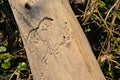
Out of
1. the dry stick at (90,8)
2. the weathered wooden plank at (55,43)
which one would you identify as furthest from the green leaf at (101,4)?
the weathered wooden plank at (55,43)

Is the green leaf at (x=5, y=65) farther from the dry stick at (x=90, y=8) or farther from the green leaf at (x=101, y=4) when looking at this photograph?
the green leaf at (x=101, y=4)

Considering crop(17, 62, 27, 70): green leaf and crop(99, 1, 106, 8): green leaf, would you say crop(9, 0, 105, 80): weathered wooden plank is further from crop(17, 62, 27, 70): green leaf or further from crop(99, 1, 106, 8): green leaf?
crop(99, 1, 106, 8): green leaf

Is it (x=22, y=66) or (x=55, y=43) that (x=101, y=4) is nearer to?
(x=22, y=66)

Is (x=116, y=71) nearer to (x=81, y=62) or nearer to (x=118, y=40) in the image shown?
(x=118, y=40)

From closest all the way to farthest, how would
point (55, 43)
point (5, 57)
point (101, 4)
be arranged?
point (55, 43), point (5, 57), point (101, 4)

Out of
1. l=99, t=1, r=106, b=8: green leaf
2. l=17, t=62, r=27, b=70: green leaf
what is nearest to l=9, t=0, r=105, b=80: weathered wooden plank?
l=17, t=62, r=27, b=70: green leaf

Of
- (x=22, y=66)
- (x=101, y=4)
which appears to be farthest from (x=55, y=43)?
(x=101, y=4)

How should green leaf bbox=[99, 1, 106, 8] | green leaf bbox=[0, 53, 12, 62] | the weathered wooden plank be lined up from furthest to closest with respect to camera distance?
1. green leaf bbox=[99, 1, 106, 8]
2. green leaf bbox=[0, 53, 12, 62]
3. the weathered wooden plank

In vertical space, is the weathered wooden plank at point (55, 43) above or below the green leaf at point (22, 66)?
above

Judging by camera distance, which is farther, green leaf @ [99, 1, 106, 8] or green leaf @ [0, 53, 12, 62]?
green leaf @ [99, 1, 106, 8]
